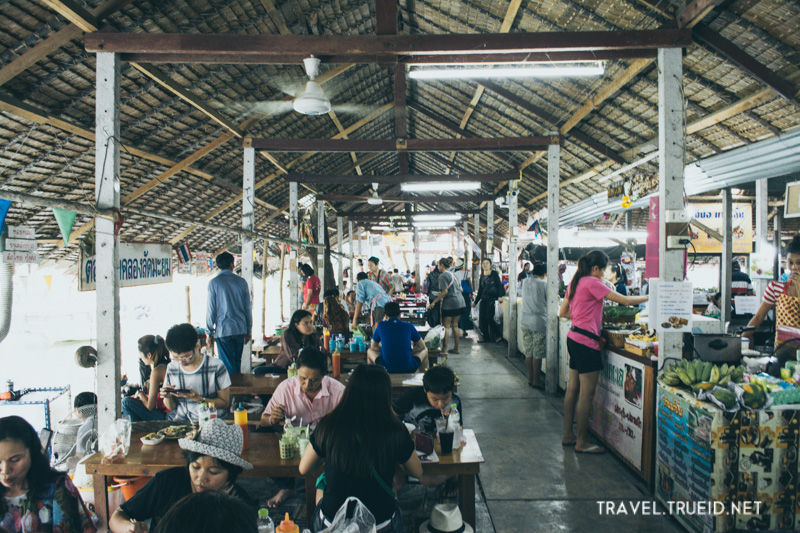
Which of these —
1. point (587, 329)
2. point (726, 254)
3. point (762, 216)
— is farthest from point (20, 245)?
point (762, 216)

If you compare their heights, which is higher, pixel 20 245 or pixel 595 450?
pixel 20 245

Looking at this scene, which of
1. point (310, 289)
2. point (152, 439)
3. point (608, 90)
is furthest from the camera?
point (310, 289)

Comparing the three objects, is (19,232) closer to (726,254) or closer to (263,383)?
(263,383)

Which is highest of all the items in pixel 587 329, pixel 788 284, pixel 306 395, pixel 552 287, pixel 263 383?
pixel 788 284

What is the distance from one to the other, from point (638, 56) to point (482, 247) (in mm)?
11607

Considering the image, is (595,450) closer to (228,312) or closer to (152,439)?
(152,439)

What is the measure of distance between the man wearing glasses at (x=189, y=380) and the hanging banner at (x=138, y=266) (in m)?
0.69

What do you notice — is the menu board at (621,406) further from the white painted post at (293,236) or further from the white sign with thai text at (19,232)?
the white painted post at (293,236)

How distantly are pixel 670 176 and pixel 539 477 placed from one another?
115 inches

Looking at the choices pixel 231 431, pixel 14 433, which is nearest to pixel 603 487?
pixel 231 431

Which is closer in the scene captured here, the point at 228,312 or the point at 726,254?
the point at 228,312

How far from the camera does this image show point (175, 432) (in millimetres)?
3268

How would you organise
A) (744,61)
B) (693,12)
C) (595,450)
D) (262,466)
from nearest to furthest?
(262,466)
(693,12)
(744,61)
(595,450)

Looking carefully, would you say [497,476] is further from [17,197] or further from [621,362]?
[17,197]
